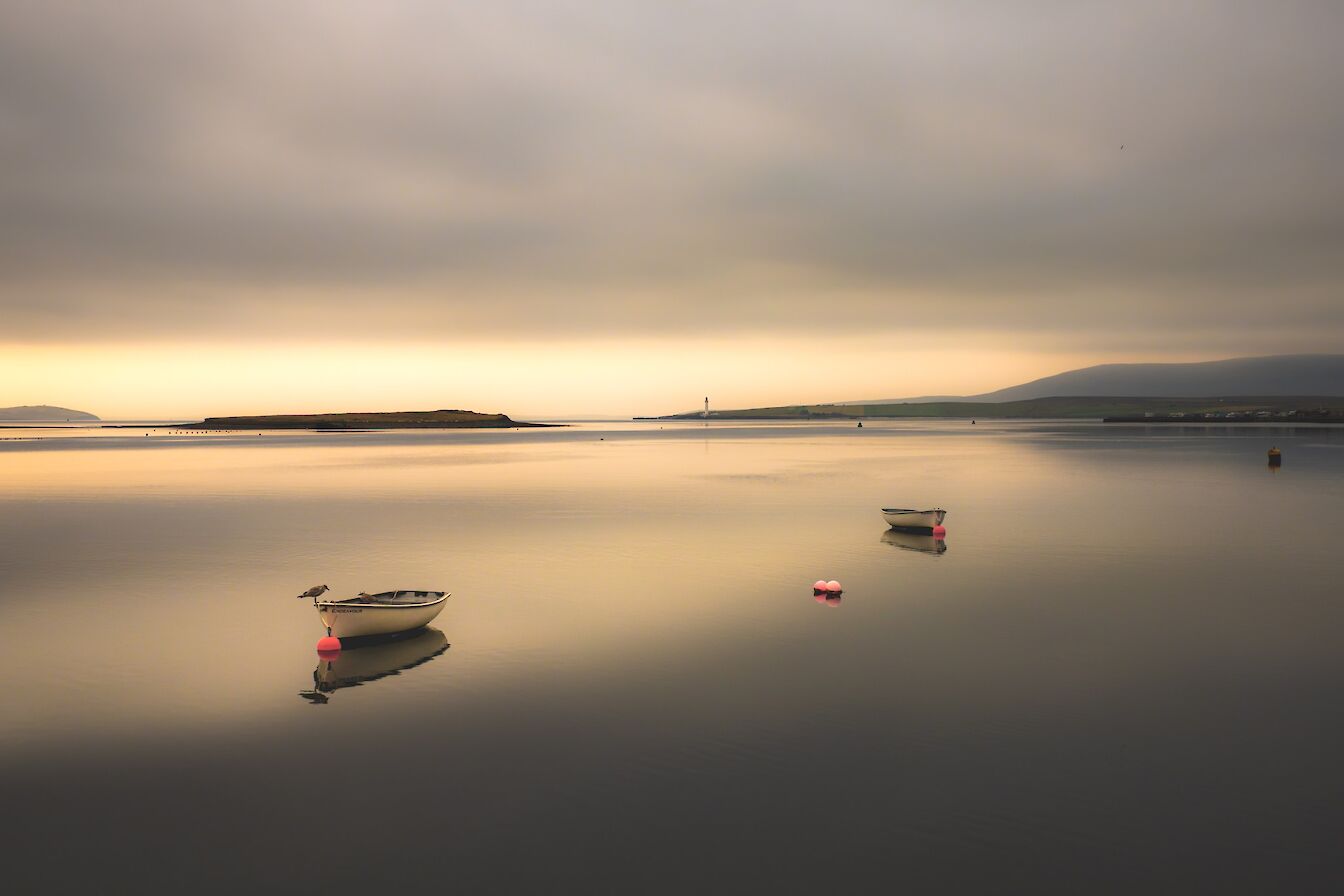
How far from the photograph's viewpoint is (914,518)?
34500 millimetres

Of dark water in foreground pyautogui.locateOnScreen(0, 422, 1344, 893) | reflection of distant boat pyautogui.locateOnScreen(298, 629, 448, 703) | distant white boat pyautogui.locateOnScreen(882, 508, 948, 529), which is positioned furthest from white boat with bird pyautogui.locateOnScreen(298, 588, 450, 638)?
distant white boat pyautogui.locateOnScreen(882, 508, 948, 529)

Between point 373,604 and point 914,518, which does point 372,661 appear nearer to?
point 373,604

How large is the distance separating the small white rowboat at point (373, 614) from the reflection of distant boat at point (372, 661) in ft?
1.10

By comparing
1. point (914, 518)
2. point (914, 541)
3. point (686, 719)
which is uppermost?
point (914, 518)

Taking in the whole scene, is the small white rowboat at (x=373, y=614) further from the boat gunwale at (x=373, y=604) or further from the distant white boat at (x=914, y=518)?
the distant white boat at (x=914, y=518)

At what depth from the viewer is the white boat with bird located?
17.9 metres

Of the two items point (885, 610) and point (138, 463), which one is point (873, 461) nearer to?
point (885, 610)

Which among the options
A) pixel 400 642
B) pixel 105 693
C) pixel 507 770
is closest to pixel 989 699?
pixel 507 770

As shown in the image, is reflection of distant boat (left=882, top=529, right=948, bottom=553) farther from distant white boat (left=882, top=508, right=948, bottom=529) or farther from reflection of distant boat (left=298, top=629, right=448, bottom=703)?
reflection of distant boat (left=298, top=629, right=448, bottom=703)

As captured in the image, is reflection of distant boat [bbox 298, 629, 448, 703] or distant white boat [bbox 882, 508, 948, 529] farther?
distant white boat [bbox 882, 508, 948, 529]

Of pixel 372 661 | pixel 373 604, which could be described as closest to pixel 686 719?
pixel 372 661

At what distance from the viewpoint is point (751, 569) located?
28031 millimetres

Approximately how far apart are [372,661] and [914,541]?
2372 centimetres

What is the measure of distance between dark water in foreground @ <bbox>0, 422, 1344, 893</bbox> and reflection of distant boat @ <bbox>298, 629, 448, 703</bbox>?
13 cm
